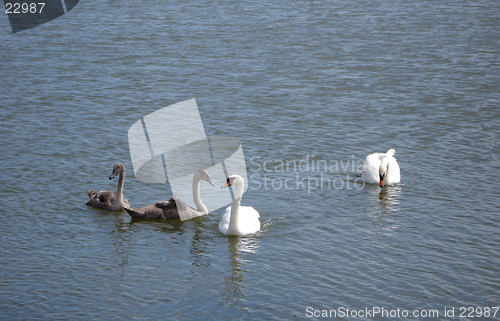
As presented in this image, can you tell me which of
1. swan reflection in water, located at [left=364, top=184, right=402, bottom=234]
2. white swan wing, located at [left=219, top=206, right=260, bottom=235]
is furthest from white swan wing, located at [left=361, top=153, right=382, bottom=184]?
white swan wing, located at [left=219, top=206, right=260, bottom=235]

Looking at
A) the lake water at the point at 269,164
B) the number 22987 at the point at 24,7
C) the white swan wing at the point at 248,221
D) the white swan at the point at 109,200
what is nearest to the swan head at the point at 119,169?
the white swan at the point at 109,200

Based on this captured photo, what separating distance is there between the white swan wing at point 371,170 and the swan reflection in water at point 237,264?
3.34 meters

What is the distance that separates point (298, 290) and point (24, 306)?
3.67 metres

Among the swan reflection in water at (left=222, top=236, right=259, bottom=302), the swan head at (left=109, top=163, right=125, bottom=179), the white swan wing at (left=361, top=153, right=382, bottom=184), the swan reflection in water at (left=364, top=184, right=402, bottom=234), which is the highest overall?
the swan head at (left=109, top=163, right=125, bottom=179)

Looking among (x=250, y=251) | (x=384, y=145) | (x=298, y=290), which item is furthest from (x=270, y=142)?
(x=298, y=290)

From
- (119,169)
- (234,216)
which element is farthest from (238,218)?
(119,169)

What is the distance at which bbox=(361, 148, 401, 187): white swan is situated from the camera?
13.0m

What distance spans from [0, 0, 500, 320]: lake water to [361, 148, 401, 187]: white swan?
0.70ft

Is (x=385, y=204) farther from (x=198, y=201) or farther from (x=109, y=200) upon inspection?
(x=109, y=200)

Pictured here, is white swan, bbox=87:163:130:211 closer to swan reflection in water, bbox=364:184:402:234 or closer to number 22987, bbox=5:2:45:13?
swan reflection in water, bbox=364:184:402:234

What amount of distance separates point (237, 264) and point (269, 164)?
4341 millimetres

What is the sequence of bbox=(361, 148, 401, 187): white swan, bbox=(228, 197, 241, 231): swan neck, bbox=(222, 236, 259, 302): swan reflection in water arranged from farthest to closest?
bbox=(361, 148, 401, 187): white swan, bbox=(228, 197, 241, 231): swan neck, bbox=(222, 236, 259, 302): swan reflection in water

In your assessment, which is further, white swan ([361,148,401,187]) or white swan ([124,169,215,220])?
white swan ([361,148,401,187])

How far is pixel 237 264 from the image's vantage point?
1020cm
